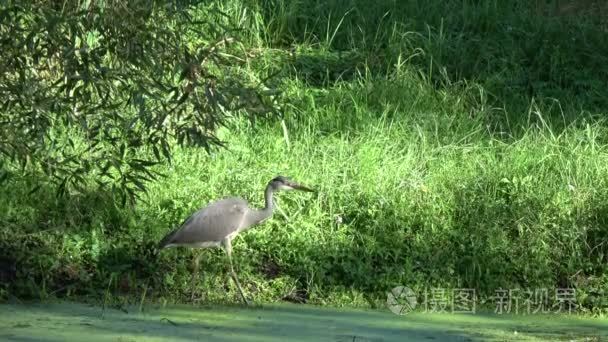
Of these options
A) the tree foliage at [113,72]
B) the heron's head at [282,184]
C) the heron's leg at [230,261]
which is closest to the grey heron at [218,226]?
the heron's leg at [230,261]

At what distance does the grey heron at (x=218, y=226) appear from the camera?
680 centimetres

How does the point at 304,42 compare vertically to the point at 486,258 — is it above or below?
above

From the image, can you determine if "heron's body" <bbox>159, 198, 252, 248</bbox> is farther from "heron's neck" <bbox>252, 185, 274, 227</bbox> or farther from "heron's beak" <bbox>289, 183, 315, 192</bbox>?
"heron's beak" <bbox>289, 183, 315, 192</bbox>

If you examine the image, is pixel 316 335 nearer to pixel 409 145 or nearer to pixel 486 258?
pixel 486 258

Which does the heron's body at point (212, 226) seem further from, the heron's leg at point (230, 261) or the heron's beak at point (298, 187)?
the heron's beak at point (298, 187)

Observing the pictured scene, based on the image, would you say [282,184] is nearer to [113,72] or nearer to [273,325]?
[273,325]

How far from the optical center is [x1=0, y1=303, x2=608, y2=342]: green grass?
6.04 metres

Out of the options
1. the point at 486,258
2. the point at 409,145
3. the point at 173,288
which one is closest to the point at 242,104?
the point at 173,288

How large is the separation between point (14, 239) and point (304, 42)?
4.04m

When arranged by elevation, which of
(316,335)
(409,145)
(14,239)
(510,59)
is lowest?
(316,335)

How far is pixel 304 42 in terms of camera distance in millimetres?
10406

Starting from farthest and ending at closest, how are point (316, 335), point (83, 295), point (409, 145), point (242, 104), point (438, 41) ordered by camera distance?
point (438, 41), point (409, 145), point (83, 295), point (316, 335), point (242, 104)

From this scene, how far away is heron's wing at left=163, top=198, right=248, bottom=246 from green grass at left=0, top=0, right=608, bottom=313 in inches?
14.0

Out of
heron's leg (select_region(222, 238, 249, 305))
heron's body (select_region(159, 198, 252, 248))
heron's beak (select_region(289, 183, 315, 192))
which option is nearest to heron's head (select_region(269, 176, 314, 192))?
heron's beak (select_region(289, 183, 315, 192))
